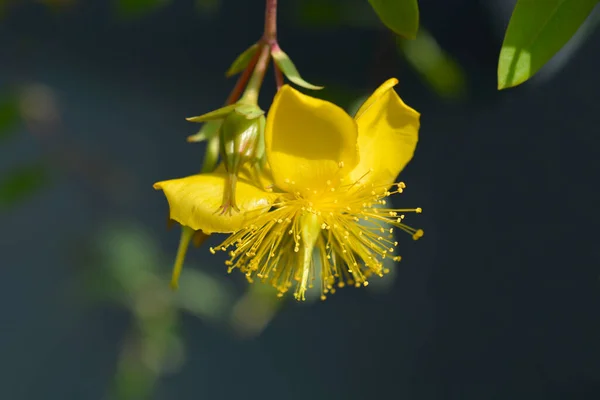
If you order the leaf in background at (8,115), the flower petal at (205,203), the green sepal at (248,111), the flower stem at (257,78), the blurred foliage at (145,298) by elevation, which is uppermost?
the flower stem at (257,78)

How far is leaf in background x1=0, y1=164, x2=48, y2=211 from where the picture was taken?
1478 millimetres

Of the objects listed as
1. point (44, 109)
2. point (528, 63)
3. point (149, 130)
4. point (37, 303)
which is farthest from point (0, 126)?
point (528, 63)

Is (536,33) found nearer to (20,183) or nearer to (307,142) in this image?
(307,142)

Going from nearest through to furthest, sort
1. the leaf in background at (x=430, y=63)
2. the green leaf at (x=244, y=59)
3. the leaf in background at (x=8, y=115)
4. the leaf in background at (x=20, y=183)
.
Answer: the green leaf at (x=244, y=59)
the leaf in background at (x=430, y=63)
the leaf in background at (x=8, y=115)
the leaf in background at (x=20, y=183)

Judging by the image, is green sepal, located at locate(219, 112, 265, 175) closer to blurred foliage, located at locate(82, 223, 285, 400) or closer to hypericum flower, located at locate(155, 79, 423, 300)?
hypericum flower, located at locate(155, 79, 423, 300)

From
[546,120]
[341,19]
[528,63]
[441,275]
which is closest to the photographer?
[528,63]

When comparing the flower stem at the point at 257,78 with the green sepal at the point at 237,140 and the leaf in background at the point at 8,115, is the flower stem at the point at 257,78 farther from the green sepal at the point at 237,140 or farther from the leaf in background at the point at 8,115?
the leaf in background at the point at 8,115

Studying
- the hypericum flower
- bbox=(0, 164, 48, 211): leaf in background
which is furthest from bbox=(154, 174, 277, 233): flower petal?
bbox=(0, 164, 48, 211): leaf in background

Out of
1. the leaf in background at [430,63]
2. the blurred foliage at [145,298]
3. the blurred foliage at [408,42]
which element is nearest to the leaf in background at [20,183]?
the blurred foliage at [145,298]

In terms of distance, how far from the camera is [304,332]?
2.09m

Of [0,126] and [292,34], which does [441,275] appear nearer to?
[292,34]

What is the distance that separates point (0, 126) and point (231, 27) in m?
0.66

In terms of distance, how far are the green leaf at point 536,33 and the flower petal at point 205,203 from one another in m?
0.29

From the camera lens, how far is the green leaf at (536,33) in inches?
24.4
